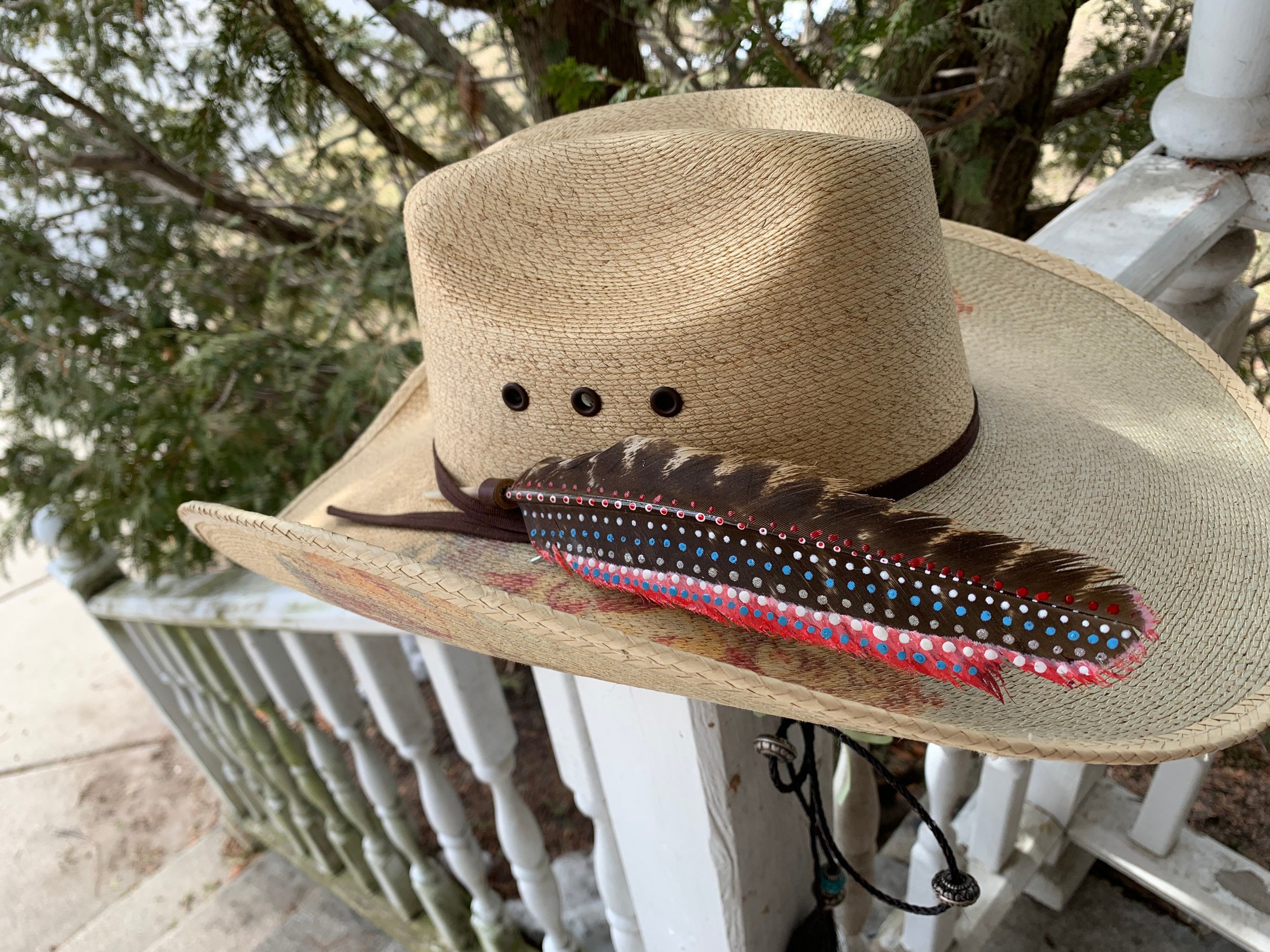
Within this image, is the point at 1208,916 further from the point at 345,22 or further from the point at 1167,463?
the point at 345,22

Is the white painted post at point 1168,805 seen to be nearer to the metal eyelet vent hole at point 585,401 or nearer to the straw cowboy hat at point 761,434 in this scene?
the straw cowboy hat at point 761,434

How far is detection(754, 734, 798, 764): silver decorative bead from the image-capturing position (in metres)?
0.98

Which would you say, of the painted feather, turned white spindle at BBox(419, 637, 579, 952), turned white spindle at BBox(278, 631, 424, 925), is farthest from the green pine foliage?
the painted feather

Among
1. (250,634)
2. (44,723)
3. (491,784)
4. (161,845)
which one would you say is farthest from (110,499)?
(44,723)

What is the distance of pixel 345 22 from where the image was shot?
7.82 ft

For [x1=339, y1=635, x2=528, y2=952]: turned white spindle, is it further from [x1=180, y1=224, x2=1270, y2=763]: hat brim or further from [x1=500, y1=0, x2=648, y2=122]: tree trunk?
[x1=500, y1=0, x2=648, y2=122]: tree trunk

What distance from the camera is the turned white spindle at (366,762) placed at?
1.87m

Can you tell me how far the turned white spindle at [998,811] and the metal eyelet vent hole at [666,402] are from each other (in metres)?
1.03

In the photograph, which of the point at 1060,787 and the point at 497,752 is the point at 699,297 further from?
the point at 1060,787

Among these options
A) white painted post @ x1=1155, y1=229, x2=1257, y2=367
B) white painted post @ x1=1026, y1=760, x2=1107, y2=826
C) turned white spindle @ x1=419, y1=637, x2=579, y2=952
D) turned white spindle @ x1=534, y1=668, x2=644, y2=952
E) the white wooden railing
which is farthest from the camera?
white painted post @ x1=1026, y1=760, x2=1107, y2=826

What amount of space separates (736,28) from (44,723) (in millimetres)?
3959

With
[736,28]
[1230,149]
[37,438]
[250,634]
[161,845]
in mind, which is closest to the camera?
[1230,149]

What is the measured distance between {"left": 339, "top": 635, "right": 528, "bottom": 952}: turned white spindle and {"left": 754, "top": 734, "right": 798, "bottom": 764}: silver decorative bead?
87cm

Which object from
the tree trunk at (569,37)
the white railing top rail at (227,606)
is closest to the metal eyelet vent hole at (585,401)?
the white railing top rail at (227,606)
